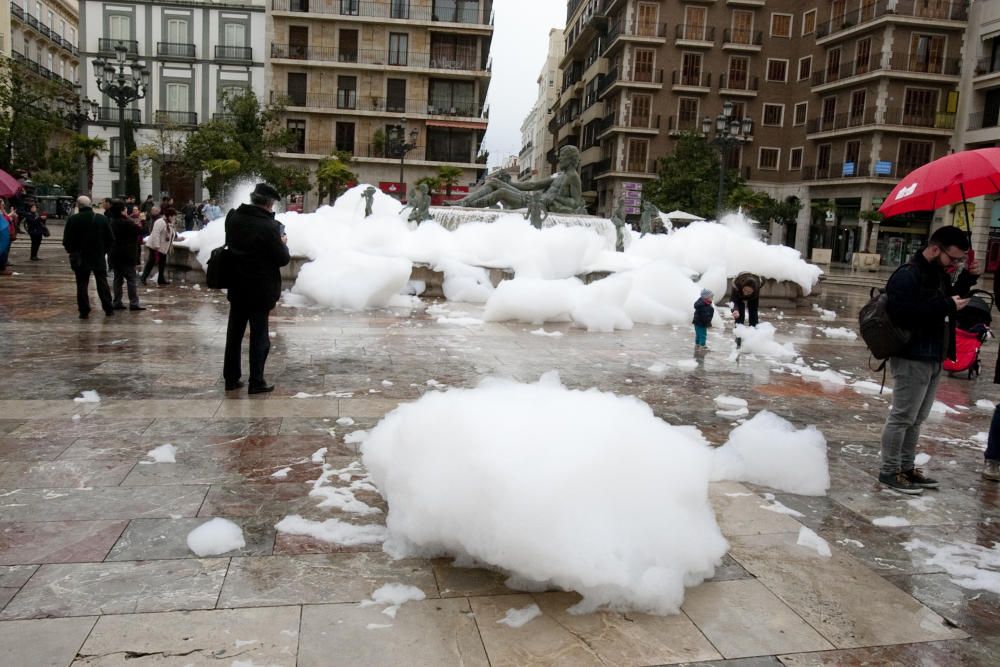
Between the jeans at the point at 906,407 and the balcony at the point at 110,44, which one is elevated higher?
the balcony at the point at 110,44

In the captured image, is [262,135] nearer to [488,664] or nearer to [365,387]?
[365,387]

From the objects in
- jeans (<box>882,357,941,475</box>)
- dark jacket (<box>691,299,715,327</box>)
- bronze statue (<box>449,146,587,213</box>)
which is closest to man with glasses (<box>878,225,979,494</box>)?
jeans (<box>882,357,941,475</box>)

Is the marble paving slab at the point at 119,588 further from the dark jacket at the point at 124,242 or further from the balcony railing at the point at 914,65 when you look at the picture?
the balcony railing at the point at 914,65

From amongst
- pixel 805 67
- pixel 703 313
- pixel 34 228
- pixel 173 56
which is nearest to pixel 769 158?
pixel 805 67

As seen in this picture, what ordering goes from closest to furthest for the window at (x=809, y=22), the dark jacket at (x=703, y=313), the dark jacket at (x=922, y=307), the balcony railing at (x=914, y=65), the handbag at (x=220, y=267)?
the dark jacket at (x=922, y=307) < the handbag at (x=220, y=267) < the dark jacket at (x=703, y=313) < the balcony railing at (x=914, y=65) < the window at (x=809, y=22)

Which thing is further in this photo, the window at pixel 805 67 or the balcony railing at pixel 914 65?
the window at pixel 805 67

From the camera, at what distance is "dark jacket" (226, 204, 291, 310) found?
6.05 m

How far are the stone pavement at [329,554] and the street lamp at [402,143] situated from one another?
3511 centimetres

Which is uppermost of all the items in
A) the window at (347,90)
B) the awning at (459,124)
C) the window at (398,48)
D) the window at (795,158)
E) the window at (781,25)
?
the window at (781,25)

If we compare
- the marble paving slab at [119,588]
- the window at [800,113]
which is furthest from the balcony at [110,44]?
the marble paving slab at [119,588]

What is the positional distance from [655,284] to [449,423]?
30.4ft

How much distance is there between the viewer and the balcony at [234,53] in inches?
1811

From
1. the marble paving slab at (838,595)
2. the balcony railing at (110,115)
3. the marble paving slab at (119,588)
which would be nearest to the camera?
the marble paving slab at (119,588)

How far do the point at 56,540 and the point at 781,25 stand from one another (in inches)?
2043
